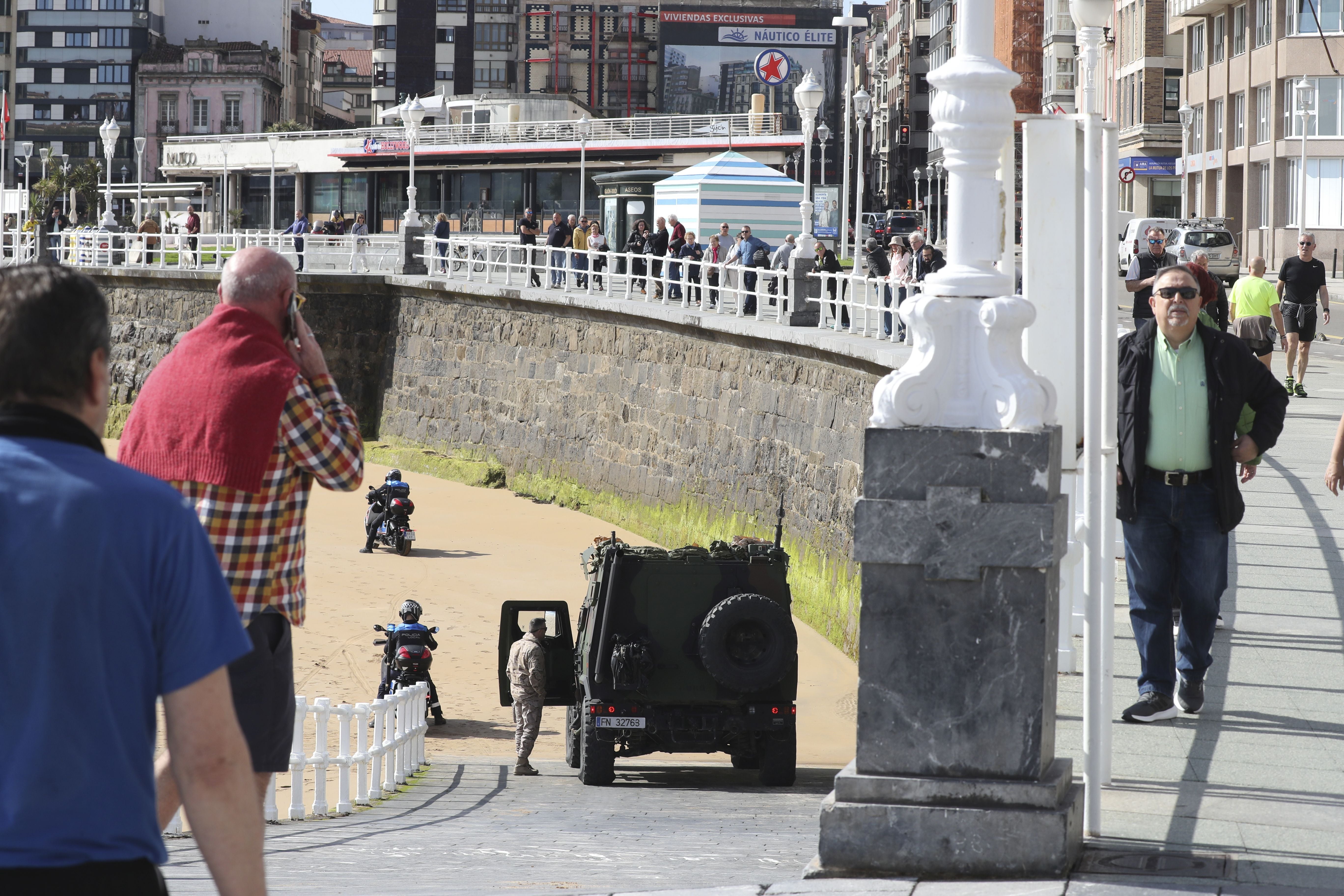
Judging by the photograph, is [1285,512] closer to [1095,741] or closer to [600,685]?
[600,685]

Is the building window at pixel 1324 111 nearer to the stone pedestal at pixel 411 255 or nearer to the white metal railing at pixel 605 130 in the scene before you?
the white metal railing at pixel 605 130

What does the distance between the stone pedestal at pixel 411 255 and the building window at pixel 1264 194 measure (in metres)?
30.2

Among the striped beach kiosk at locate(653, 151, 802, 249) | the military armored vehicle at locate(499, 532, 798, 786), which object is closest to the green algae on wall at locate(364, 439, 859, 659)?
the military armored vehicle at locate(499, 532, 798, 786)

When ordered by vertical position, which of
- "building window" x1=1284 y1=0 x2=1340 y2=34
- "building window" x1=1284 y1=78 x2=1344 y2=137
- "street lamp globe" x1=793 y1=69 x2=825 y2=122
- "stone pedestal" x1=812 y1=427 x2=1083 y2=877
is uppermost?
"building window" x1=1284 y1=0 x2=1340 y2=34

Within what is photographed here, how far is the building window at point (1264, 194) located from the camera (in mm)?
53531

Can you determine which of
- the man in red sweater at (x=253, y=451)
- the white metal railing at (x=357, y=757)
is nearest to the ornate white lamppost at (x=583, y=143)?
the white metal railing at (x=357, y=757)

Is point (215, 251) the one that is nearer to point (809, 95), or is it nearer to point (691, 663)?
point (809, 95)

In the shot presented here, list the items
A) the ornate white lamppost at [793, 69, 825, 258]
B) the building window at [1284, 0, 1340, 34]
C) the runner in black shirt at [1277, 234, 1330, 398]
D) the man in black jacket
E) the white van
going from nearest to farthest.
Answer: the man in black jacket, the runner in black shirt at [1277, 234, 1330, 398], the ornate white lamppost at [793, 69, 825, 258], the white van, the building window at [1284, 0, 1340, 34]

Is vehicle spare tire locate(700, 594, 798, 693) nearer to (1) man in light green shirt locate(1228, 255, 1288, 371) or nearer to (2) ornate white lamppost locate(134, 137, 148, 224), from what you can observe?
(1) man in light green shirt locate(1228, 255, 1288, 371)

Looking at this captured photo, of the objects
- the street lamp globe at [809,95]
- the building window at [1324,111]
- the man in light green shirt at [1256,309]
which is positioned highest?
the building window at [1324,111]

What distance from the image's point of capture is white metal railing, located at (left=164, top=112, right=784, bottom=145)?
185 feet

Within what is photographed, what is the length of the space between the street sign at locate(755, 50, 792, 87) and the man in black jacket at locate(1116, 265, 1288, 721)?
8084 centimetres

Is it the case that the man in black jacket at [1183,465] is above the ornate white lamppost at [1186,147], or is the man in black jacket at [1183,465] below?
below

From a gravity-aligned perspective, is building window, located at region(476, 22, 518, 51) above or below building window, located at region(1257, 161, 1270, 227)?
above
